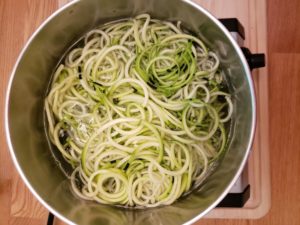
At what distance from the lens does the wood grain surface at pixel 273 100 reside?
72 cm

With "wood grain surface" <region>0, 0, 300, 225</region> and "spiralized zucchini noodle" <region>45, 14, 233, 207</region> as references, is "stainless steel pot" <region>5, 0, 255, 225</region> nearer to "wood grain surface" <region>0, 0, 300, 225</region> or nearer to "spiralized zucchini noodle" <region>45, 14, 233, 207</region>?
"spiralized zucchini noodle" <region>45, 14, 233, 207</region>

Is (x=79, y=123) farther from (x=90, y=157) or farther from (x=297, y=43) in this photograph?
(x=297, y=43)

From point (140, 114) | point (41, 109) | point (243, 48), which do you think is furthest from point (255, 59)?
point (41, 109)

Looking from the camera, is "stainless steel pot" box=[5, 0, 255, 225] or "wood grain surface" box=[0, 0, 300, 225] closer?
"stainless steel pot" box=[5, 0, 255, 225]

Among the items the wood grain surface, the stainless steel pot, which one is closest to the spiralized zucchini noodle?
the stainless steel pot

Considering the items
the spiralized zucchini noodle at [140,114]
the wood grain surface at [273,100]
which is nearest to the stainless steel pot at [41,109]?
the spiralized zucchini noodle at [140,114]

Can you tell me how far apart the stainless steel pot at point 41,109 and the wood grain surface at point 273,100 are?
4.7 inches

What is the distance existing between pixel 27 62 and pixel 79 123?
0.13 meters

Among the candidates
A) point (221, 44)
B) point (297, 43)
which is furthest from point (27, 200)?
point (297, 43)

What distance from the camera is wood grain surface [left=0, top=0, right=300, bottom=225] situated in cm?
72

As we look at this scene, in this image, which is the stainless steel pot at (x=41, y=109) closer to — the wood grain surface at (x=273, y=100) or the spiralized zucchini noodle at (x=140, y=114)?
the spiralized zucchini noodle at (x=140, y=114)

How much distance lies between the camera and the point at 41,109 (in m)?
0.66

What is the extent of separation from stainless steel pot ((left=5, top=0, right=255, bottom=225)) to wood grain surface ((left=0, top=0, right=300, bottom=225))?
12cm

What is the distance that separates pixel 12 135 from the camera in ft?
1.86
